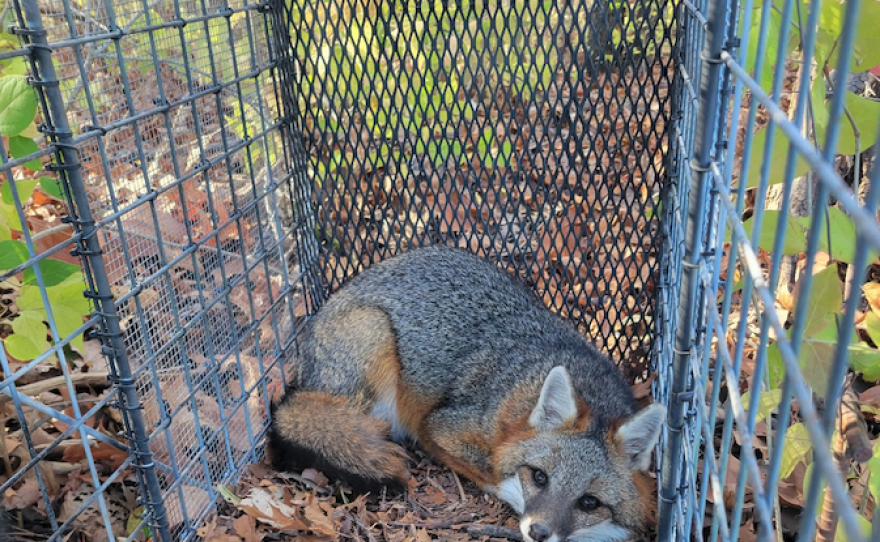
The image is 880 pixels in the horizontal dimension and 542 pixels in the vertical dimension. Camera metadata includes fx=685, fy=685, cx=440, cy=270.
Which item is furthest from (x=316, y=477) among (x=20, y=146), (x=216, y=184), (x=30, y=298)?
(x=20, y=146)

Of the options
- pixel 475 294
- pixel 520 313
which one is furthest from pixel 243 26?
pixel 520 313

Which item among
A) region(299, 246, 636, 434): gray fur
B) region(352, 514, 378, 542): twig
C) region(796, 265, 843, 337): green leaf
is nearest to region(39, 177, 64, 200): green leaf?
region(299, 246, 636, 434): gray fur

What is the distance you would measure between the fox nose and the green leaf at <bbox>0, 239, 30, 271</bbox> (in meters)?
1.94

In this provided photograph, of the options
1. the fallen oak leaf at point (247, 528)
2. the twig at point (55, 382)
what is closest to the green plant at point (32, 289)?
the twig at point (55, 382)

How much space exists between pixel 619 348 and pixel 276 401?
5.99 feet

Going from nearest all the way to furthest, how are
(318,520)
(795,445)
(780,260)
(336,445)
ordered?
1. (780,260)
2. (795,445)
3. (318,520)
4. (336,445)

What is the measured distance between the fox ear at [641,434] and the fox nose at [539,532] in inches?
18.1

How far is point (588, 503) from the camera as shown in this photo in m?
2.74

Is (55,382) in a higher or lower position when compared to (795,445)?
lower

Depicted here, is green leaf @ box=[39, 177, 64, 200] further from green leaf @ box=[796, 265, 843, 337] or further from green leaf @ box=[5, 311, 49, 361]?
green leaf @ box=[796, 265, 843, 337]

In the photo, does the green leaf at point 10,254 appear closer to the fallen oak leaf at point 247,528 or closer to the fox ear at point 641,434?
the fallen oak leaf at point 247,528

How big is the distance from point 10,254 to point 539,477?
2057 mm

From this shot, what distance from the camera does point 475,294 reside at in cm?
344

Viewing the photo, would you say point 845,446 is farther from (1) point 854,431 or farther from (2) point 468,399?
(2) point 468,399
